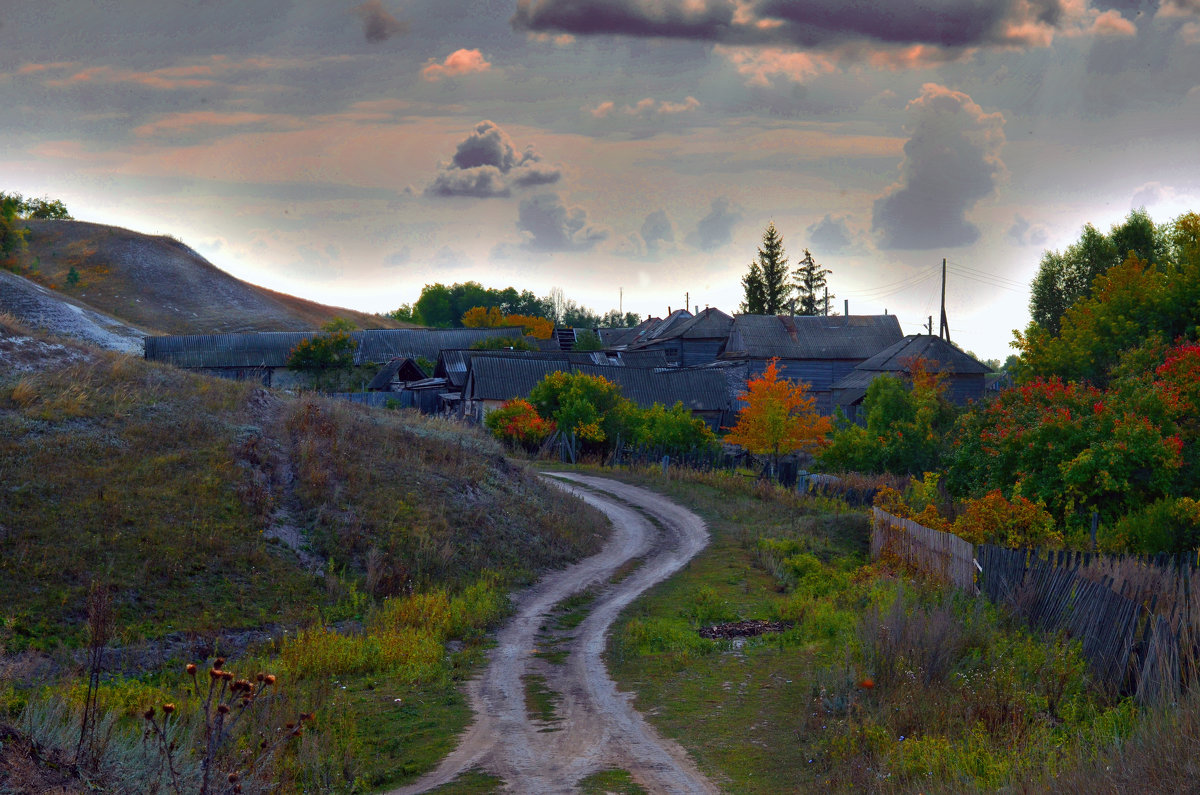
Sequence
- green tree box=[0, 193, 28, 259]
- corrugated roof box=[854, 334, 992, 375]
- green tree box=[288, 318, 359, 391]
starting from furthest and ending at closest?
green tree box=[0, 193, 28, 259] → green tree box=[288, 318, 359, 391] → corrugated roof box=[854, 334, 992, 375]

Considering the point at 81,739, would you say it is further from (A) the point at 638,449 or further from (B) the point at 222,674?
(A) the point at 638,449

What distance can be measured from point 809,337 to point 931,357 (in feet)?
64.3

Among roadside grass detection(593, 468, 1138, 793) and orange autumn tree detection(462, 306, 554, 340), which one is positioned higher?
orange autumn tree detection(462, 306, 554, 340)

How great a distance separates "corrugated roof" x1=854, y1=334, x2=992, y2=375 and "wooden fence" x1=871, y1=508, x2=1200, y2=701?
47.0 m

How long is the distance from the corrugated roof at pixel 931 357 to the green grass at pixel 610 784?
5463 cm

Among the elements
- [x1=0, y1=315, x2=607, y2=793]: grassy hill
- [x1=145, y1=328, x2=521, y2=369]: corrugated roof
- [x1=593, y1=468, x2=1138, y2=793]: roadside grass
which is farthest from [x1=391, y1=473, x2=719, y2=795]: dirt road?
[x1=145, y1=328, x2=521, y2=369]: corrugated roof

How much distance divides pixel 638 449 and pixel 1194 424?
2530 cm

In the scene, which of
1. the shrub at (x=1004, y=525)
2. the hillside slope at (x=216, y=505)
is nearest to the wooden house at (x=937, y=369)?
the hillside slope at (x=216, y=505)

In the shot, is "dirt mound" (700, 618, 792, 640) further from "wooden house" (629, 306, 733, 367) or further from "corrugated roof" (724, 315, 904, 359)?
"wooden house" (629, 306, 733, 367)

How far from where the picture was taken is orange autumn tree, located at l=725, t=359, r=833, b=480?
1746 inches

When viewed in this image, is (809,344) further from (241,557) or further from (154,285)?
(154,285)

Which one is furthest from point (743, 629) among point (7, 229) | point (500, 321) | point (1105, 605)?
point (500, 321)

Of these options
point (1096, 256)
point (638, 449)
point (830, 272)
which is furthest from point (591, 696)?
point (830, 272)

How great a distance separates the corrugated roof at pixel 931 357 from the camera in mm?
61594
